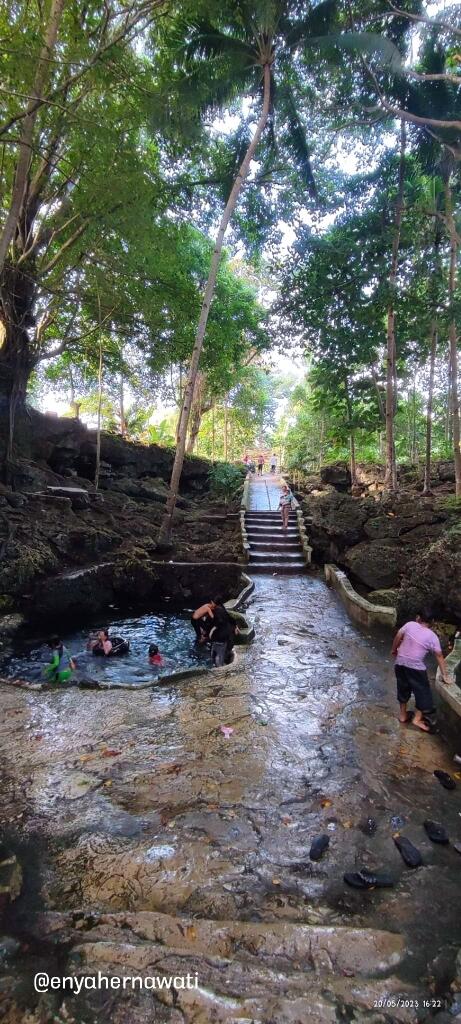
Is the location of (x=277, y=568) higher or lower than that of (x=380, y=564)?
lower

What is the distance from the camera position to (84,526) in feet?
44.1

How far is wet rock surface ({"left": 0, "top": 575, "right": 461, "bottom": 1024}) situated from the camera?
237 cm

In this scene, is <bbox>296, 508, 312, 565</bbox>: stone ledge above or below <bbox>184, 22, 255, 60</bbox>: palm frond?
below

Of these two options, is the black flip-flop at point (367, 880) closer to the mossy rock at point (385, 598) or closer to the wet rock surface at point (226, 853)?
the wet rock surface at point (226, 853)

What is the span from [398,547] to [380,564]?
686 millimetres

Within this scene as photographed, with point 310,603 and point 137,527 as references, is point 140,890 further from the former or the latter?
point 137,527

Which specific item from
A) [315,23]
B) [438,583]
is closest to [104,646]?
[438,583]

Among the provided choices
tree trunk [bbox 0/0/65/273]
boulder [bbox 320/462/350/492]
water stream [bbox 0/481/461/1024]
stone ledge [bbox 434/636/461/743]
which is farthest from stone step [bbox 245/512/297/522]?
tree trunk [bbox 0/0/65/273]

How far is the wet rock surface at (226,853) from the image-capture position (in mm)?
2365

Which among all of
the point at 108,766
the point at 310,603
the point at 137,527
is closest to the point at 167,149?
the point at 137,527

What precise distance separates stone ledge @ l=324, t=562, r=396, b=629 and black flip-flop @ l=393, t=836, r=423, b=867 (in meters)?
5.11

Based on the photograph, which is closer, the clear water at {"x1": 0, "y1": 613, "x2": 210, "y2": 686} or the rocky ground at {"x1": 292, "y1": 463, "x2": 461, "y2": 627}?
the rocky ground at {"x1": 292, "y1": 463, "x2": 461, "y2": 627}

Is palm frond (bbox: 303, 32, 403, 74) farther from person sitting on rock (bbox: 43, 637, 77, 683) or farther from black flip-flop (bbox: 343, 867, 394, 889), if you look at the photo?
black flip-flop (bbox: 343, 867, 394, 889)

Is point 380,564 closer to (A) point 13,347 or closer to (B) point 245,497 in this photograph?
(B) point 245,497
